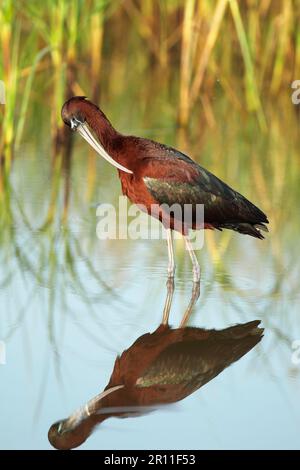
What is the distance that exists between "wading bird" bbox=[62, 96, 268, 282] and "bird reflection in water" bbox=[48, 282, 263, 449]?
0.87m

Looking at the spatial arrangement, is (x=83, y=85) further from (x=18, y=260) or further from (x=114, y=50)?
(x=18, y=260)

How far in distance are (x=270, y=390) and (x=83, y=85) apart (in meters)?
9.91

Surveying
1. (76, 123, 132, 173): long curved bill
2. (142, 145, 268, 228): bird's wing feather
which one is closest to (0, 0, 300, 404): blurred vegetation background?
(142, 145, 268, 228): bird's wing feather

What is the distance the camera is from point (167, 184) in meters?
7.19

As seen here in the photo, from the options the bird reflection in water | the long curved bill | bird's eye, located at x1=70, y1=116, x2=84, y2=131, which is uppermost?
bird's eye, located at x1=70, y1=116, x2=84, y2=131

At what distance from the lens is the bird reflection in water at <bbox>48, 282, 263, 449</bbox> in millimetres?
4903

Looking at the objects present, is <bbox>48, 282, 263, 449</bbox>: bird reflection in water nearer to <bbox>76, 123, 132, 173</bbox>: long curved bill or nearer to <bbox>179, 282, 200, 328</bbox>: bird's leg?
<bbox>179, 282, 200, 328</bbox>: bird's leg

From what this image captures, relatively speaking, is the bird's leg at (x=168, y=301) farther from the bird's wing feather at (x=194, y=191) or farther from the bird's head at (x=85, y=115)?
the bird's head at (x=85, y=115)

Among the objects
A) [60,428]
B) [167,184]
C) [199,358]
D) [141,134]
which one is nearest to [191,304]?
[167,184]

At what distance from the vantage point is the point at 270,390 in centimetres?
530

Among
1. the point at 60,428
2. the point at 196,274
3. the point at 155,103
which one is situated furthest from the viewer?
the point at 155,103

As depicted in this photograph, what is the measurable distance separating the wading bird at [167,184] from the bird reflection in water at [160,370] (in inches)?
34.1

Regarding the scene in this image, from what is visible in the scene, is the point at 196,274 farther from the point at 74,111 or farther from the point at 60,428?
the point at 60,428

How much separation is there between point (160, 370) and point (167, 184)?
1.89m
